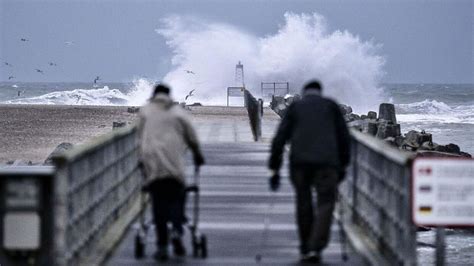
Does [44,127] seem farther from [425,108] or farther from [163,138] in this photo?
[425,108]

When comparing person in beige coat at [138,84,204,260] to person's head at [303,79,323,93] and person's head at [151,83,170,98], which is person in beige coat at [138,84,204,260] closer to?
person's head at [151,83,170,98]

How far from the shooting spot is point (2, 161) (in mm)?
41469

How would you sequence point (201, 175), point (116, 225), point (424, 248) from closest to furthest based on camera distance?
point (116, 225) < point (201, 175) < point (424, 248)

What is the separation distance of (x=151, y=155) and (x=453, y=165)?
3224mm

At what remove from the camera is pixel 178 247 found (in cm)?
1446

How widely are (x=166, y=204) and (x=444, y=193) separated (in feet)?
10.3

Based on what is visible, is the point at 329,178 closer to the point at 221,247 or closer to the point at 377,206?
the point at 377,206

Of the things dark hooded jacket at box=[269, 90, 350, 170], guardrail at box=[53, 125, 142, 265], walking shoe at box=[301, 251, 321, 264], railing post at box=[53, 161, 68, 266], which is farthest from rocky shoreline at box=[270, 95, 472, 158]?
railing post at box=[53, 161, 68, 266]

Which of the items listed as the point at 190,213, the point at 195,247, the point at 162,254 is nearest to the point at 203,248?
the point at 195,247

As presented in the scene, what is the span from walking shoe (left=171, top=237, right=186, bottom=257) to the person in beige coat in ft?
0.86

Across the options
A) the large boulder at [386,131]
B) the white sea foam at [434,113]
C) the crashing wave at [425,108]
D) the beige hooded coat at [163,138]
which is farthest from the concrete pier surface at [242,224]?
the crashing wave at [425,108]

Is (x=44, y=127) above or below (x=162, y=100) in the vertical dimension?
below

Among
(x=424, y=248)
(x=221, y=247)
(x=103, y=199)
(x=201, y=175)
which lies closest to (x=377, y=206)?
(x=221, y=247)

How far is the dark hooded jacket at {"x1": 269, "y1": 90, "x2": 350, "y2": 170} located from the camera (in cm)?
1372
